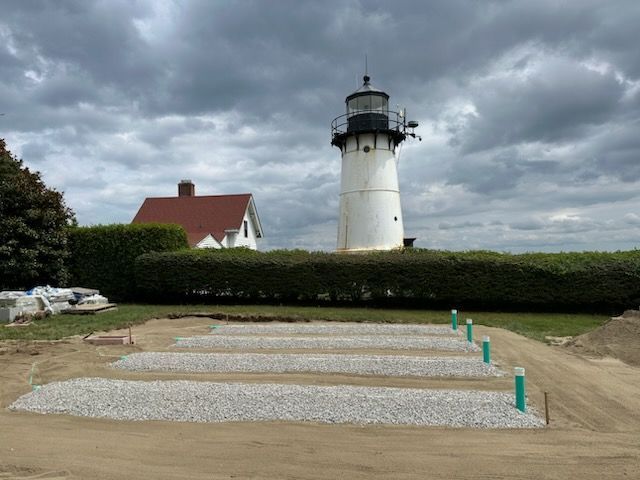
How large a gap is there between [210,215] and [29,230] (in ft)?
46.0

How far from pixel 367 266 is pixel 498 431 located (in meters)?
14.6

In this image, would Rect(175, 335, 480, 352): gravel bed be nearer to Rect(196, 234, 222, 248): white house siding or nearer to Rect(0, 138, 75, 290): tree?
Rect(0, 138, 75, 290): tree

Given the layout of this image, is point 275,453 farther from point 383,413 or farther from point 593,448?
point 593,448

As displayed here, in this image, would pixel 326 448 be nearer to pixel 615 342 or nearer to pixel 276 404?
pixel 276 404

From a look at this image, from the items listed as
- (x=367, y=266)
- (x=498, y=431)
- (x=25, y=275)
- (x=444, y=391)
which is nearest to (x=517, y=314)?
(x=367, y=266)

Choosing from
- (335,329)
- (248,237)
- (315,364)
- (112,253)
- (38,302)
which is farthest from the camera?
(248,237)

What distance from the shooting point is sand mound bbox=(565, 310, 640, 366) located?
11935mm

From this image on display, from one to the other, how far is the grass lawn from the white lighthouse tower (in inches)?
272

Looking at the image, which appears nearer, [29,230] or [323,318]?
[323,318]

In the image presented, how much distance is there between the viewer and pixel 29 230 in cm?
2108

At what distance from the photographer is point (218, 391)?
832cm

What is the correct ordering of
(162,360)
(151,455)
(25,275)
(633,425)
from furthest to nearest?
(25,275), (162,360), (633,425), (151,455)

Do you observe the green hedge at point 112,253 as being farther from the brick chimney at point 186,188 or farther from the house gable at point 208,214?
the brick chimney at point 186,188

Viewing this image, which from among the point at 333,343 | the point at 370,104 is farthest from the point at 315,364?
the point at 370,104
